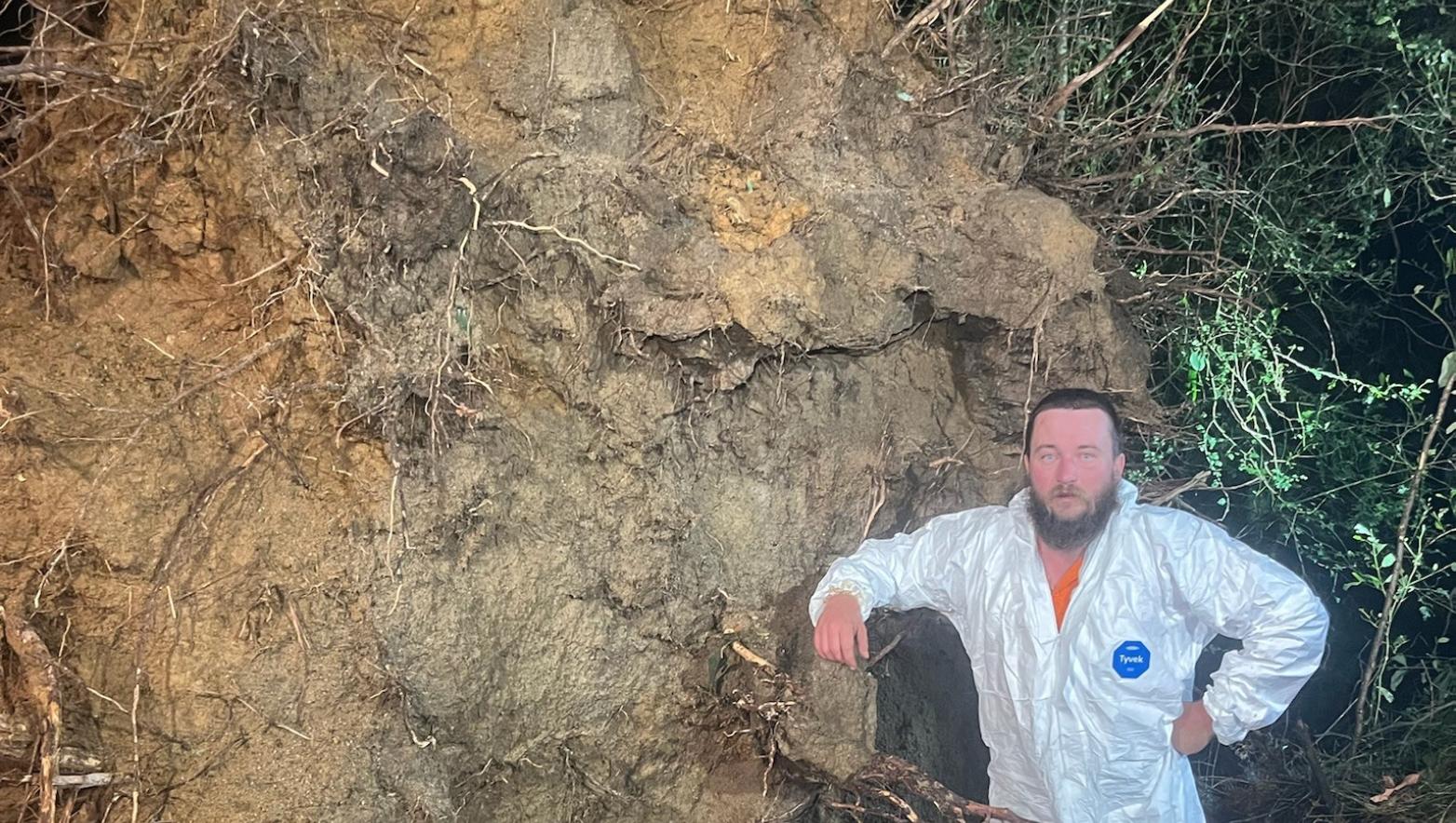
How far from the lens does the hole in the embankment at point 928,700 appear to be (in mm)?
2375

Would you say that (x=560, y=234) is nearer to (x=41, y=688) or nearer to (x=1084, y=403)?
(x=1084, y=403)

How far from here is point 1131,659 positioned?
206 cm

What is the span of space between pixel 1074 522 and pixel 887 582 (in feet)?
1.40

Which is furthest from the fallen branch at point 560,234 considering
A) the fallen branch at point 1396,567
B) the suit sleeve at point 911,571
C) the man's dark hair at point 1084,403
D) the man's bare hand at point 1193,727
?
the fallen branch at point 1396,567

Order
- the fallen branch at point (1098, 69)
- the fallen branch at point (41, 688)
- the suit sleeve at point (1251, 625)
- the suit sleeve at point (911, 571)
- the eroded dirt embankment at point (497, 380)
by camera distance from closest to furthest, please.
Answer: the fallen branch at point (41, 688), the eroded dirt embankment at point (497, 380), the suit sleeve at point (1251, 625), the suit sleeve at point (911, 571), the fallen branch at point (1098, 69)

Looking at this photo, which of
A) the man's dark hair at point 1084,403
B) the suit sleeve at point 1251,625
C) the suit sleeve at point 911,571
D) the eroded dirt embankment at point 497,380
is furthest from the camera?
the suit sleeve at point 911,571

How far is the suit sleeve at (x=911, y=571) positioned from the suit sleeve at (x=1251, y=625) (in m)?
0.45

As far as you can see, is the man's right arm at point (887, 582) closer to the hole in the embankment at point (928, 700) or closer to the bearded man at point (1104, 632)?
the bearded man at point (1104, 632)

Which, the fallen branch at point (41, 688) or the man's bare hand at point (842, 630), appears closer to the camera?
the fallen branch at point (41, 688)

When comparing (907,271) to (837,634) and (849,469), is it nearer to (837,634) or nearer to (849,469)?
(849,469)

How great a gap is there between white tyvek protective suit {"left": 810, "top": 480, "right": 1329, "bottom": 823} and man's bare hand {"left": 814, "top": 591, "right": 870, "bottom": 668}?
0.31 meters

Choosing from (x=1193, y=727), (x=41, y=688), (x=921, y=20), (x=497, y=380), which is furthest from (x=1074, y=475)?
(x=41, y=688)

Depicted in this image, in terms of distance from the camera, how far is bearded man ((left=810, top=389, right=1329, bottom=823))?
6.71 ft

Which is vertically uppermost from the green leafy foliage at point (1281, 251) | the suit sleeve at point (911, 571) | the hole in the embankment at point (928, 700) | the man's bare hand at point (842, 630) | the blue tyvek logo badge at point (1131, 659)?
the green leafy foliage at point (1281, 251)
